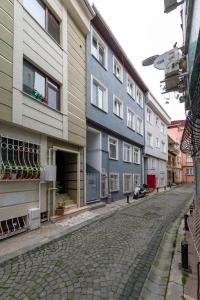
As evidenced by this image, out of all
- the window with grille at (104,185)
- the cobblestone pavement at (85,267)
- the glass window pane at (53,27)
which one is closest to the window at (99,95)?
the glass window pane at (53,27)

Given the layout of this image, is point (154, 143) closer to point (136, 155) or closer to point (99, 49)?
point (136, 155)

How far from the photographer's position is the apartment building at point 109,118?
1309 cm

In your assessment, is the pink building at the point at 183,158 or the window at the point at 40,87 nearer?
the window at the point at 40,87

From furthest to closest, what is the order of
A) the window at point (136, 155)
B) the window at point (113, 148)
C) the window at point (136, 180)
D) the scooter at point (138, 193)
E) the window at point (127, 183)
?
the window at point (136, 155) → the window at point (136, 180) → the window at point (127, 183) → the scooter at point (138, 193) → the window at point (113, 148)

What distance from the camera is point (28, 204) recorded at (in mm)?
7711

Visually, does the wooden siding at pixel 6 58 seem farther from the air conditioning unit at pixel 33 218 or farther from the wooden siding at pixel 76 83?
the wooden siding at pixel 76 83

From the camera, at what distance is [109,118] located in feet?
49.3

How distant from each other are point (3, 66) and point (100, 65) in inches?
326

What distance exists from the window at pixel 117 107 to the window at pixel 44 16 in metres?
7.00

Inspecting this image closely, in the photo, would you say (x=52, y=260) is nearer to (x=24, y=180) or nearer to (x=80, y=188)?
(x=24, y=180)

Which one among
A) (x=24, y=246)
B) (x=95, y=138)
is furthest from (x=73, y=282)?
(x=95, y=138)

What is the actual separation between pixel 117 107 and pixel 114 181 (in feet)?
17.5

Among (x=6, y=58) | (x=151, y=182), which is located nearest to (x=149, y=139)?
(x=151, y=182)

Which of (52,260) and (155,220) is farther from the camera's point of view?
(155,220)
